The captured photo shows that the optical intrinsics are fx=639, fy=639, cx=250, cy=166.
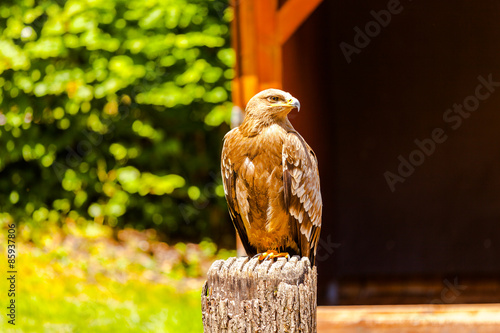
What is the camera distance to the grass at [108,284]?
4188 mm

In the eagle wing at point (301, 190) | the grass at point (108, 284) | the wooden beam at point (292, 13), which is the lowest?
the grass at point (108, 284)

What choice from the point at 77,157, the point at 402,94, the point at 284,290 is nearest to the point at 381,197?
the point at 402,94

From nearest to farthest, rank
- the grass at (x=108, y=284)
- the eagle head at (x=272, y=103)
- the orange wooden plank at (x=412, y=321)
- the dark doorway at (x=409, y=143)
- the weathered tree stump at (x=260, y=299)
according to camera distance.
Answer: the weathered tree stump at (x=260, y=299) → the eagle head at (x=272, y=103) → the orange wooden plank at (x=412, y=321) → the grass at (x=108, y=284) → the dark doorway at (x=409, y=143)

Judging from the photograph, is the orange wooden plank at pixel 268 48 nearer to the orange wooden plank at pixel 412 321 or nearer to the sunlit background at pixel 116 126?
the orange wooden plank at pixel 412 321

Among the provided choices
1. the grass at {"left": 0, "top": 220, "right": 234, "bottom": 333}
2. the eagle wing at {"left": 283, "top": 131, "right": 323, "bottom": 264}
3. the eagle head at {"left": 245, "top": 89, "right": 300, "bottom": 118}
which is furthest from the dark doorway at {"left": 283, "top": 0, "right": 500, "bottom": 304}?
the eagle head at {"left": 245, "top": 89, "right": 300, "bottom": 118}

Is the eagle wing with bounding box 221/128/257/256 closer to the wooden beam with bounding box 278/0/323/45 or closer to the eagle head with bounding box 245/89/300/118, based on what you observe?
the eagle head with bounding box 245/89/300/118

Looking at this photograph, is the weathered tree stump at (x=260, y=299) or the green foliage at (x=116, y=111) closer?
the weathered tree stump at (x=260, y=299)

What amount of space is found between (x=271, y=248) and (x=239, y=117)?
1.26m

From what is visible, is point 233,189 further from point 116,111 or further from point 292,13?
point 116,111

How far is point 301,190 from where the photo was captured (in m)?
2.35

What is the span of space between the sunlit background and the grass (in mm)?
34

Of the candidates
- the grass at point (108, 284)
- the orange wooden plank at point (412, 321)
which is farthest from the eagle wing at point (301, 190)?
the grass at point (108, 284)

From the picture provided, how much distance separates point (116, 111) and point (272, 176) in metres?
4.08

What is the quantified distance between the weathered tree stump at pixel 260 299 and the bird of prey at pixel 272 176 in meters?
0.51
